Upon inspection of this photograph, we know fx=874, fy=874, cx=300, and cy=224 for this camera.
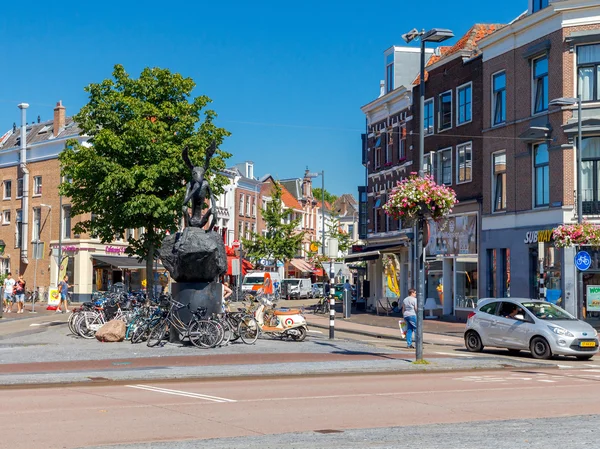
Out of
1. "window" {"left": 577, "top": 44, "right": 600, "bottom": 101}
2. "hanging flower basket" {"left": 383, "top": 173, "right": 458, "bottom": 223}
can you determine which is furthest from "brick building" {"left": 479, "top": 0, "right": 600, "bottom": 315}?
"hanging flower basket" {"left": 383, "top": 173, "right": 458, "bottom": 223}

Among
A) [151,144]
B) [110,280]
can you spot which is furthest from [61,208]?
[151,144]

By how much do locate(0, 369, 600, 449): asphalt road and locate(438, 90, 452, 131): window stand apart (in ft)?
86.5

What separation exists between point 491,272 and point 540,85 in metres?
8.59

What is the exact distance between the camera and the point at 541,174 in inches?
1375

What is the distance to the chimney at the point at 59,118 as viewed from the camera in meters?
67.6

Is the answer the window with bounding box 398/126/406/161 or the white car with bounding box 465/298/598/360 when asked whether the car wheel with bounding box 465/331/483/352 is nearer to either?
the white car with bounding box 465/298/598/360

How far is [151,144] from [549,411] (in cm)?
2660

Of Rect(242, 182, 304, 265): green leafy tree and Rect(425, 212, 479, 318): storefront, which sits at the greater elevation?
Rect(242, 182, 304, 265): green leafy tree

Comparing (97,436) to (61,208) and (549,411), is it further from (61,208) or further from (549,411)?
(61,208)

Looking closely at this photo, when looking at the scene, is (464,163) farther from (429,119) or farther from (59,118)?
(59,118)

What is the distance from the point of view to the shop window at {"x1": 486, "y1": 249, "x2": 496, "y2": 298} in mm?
38469

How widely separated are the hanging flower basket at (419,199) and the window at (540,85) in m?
15.6

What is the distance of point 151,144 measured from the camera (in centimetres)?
3650

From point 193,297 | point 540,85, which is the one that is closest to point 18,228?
point 540,85
